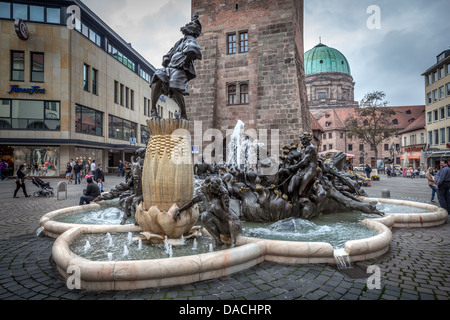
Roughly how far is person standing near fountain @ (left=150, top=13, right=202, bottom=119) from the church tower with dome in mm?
77325

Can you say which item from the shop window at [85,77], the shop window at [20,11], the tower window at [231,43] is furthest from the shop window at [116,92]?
the tower window at [231,43]

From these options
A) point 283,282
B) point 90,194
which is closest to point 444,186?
point 283,282

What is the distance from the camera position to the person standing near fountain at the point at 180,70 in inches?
213

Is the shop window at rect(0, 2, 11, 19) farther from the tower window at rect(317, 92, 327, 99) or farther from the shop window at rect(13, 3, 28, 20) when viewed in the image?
the tower window at rect(317, 92, 327, 99)

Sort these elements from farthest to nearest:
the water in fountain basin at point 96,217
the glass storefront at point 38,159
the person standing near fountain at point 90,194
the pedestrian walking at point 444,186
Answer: the glass storefront at point 38,159
the person standing near fountain at point 90,194
the pedestrian walking at point 444,186
the water in fountain basin at point 96,217

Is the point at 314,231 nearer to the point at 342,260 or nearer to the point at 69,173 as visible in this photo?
the point at 342,260

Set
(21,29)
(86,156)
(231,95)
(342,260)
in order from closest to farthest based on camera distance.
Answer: (342,260), (231,95), (21,29), (86,156)

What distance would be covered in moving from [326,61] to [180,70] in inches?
3124

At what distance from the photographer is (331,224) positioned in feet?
20.8

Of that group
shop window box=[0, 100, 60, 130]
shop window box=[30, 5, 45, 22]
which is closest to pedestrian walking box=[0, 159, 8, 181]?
shop window box=[0, 100, 60, 130]

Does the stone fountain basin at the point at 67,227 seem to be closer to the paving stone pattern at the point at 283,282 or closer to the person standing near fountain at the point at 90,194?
the paving stone pattern at the point at 283,282

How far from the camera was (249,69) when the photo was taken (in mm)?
22062

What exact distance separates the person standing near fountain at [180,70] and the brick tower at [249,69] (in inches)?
621
